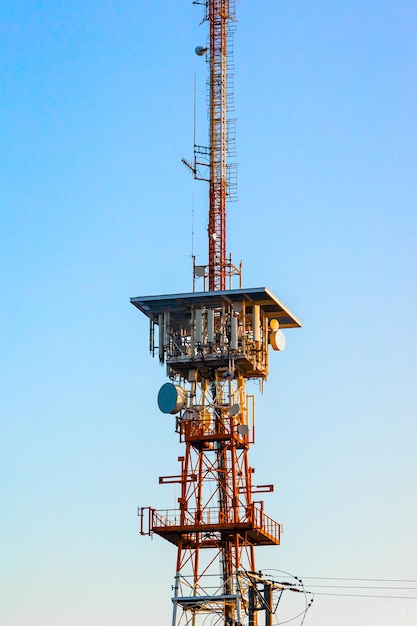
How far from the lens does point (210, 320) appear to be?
13725 centimetres

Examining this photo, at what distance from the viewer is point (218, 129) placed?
478 ft

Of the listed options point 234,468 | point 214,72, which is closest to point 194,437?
point 234,468

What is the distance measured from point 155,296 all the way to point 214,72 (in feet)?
60.4

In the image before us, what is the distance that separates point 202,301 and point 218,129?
14.8 m

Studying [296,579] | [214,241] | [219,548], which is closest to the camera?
[296,579]

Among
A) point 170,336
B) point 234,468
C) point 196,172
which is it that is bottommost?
point 234,468

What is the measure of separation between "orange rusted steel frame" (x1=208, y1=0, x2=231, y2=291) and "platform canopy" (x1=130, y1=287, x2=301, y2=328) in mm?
5384

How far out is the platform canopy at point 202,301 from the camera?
450 feet

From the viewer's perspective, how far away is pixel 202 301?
453 feet

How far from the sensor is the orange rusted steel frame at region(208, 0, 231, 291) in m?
144

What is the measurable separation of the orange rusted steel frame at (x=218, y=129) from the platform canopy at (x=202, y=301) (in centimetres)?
538

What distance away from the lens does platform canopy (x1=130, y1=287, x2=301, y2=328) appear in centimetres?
13725

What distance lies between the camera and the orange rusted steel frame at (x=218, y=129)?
5650 inches

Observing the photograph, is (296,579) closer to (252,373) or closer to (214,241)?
(252,373)
